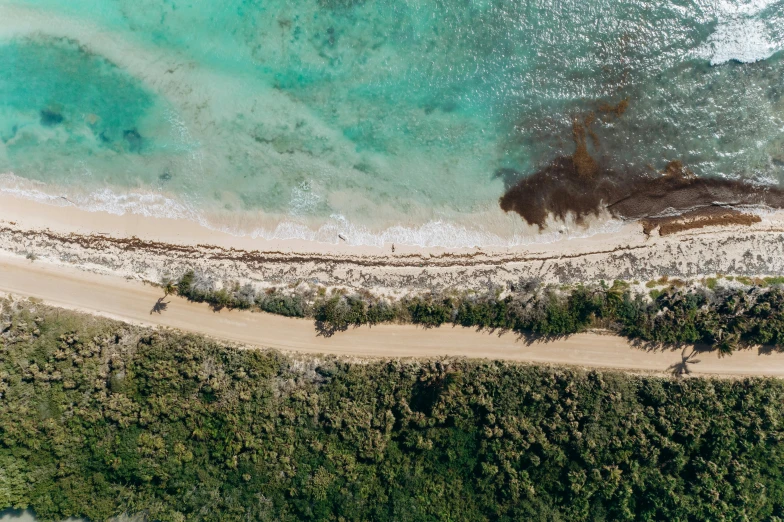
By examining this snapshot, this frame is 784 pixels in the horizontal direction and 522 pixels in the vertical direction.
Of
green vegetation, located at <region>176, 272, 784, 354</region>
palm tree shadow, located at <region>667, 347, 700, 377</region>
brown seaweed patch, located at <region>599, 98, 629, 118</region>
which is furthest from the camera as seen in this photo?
brown seaweed patch, located at <region>599, 98, 629, 118</region>

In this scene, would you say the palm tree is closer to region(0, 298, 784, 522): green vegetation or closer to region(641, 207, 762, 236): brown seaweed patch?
region(0, 298, 784, 522): green vegetation

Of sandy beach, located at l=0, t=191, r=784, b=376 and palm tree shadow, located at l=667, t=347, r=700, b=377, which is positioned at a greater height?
sandy beach, located at l=0, t=191, r=784, b=376

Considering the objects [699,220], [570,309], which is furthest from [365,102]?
[699,220]

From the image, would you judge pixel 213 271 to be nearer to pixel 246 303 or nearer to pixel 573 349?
pixel 246 303

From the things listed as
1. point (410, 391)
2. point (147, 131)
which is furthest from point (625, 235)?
point (147, 131)

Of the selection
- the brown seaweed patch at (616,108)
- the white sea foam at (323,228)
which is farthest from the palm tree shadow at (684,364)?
the brown seaweed patch at (616,108)

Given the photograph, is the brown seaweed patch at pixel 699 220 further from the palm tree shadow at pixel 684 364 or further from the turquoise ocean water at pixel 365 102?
the palm tree shadow at pixel 684 364

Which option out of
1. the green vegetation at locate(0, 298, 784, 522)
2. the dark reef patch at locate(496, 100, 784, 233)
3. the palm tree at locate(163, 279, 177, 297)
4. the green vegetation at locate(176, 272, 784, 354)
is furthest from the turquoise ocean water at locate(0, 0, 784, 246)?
the green vegetation at locate(0, 298, 784, 522)
